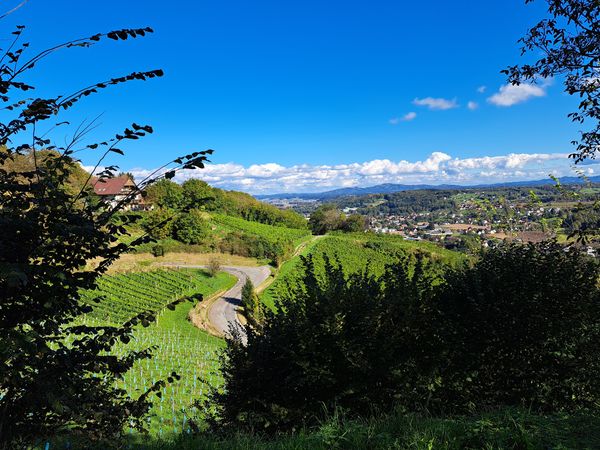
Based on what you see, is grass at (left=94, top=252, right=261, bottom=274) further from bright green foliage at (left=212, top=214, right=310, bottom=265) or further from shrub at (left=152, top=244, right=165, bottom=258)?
bright green foliage at (left=212, top=214, right=310, bottom=265)

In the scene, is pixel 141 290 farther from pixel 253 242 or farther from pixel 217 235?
pixel 217 235

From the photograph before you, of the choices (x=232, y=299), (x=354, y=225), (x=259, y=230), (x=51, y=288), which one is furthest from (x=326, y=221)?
(x=51, y=288)

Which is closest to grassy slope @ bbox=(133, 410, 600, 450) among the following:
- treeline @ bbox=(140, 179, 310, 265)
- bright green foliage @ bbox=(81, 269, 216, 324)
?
bright green foliage @ bbox=(81, 269, 216, 324)

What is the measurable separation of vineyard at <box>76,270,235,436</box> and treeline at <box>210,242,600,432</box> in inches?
61.9

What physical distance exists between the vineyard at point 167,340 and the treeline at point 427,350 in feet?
5.16

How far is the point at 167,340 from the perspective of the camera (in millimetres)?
30484

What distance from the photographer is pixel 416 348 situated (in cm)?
724

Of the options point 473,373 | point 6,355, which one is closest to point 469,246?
point 473,373

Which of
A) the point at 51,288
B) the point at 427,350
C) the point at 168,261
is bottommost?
the point at 168,261

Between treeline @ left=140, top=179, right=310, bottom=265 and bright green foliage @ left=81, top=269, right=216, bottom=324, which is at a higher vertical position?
treeline @ left=140, top=179, right=310, bottom=265

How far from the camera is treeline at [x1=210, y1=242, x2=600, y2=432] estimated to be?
6566mm

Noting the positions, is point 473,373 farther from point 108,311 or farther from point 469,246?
point 108,311

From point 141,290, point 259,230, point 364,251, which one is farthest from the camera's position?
point 259,230

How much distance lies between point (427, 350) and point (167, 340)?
27.4 m
